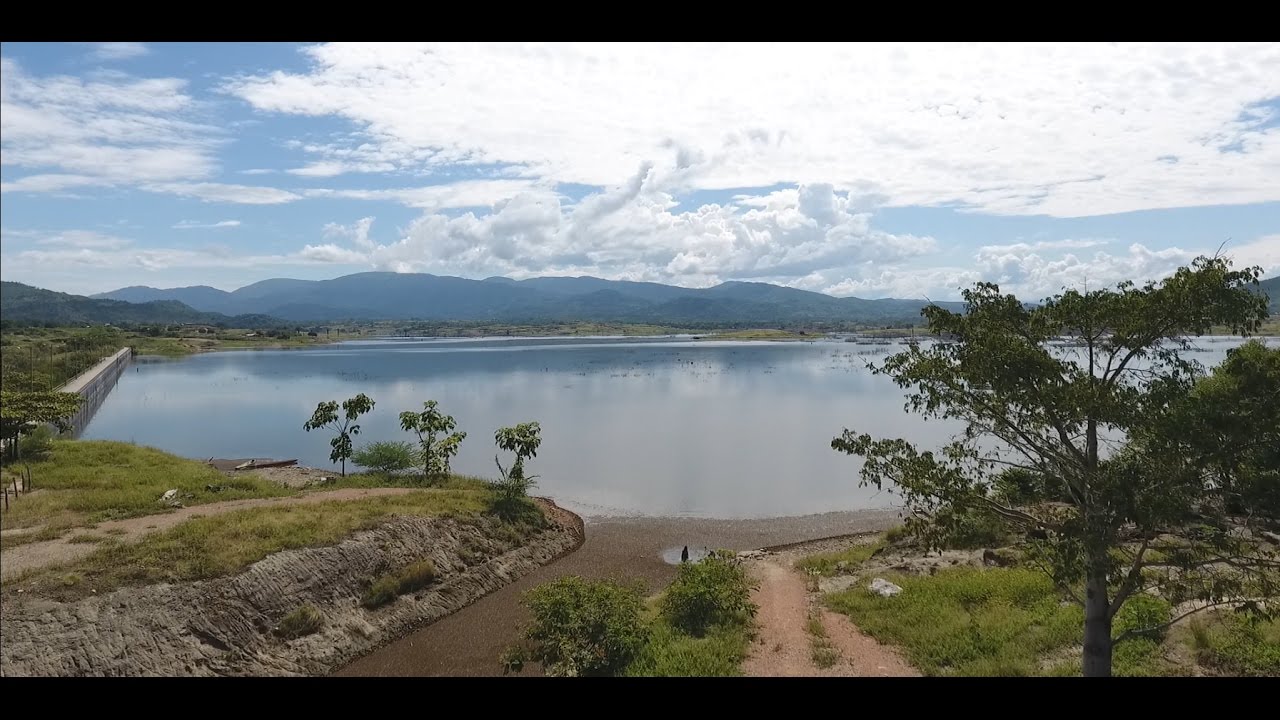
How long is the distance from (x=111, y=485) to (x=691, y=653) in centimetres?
1289

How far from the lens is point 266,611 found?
13.1 metres

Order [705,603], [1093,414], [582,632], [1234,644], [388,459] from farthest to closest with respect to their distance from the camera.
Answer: [388,459] → [705,603] → [582,632] → [1234,644] → [1093,414]

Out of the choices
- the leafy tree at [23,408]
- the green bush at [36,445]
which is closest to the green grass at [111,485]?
the green bush at [36,445]

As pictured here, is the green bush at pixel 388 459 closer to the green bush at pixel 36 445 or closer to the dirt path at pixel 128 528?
the dirt path at pixel 128 528

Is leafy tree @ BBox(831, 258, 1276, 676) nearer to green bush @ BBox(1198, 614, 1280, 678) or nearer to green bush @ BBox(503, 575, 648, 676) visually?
Answer: green bush @ BBox(1198, 614, 1280, 678)

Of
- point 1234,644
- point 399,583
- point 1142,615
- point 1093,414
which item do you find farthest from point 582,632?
point 1234,644

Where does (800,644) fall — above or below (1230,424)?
below

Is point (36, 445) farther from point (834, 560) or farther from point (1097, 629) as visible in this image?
point (834, 560)

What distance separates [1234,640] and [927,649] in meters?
4.40

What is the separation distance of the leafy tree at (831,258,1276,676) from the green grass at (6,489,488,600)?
10.9 meters
